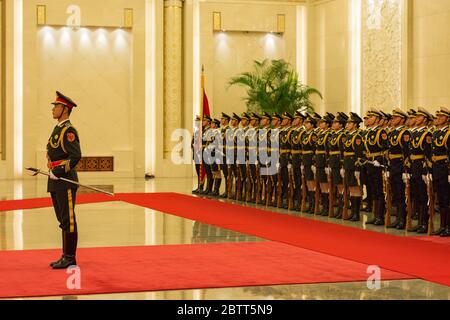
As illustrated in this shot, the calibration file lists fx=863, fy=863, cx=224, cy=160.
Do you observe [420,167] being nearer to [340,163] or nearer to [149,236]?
[340,163]

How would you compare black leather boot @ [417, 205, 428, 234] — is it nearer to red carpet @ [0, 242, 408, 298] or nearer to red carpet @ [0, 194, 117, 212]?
red carpet @ [0, 242, 408, 298]

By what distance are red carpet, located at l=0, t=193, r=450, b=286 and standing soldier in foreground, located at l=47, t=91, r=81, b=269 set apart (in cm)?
276

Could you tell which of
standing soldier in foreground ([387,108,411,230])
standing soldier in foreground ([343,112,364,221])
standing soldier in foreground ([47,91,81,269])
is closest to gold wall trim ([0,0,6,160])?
standing soldier in foreground ([343,112,364,221])

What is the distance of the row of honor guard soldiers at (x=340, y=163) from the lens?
1130cm

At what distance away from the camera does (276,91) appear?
2186 centimetres

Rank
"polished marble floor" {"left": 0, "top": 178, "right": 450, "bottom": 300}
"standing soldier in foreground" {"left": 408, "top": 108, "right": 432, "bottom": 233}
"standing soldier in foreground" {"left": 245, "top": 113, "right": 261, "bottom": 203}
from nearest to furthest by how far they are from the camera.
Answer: "polished marble floor" {"left": 0, "top": 178, "right": 450, "bottom": 300} < "standing soldier in foreground" {"left": 408, "top": 108, "right": 432, "bottom": 233} < "standing soldier in foreground" {"left": 245, "top": 113, "right": 261, "bottom": 203}

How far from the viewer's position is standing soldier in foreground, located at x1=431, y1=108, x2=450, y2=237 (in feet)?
35.6

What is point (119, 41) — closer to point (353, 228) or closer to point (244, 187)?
point (244, 187)

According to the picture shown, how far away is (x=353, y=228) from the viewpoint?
11711mm

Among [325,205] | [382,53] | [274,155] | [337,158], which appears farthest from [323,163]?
[382,53]

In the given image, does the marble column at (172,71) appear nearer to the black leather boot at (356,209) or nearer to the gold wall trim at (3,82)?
the gold wall trim at (3,82)

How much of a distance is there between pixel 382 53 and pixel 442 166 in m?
10.4

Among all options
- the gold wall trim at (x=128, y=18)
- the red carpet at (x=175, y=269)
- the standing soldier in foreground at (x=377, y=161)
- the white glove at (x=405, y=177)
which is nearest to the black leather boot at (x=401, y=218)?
the white glove at (x=405, y=177)

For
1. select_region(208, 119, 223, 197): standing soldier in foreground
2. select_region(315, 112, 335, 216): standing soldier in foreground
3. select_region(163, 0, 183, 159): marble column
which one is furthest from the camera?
select_region(163, 0, 183, 159): marble column
